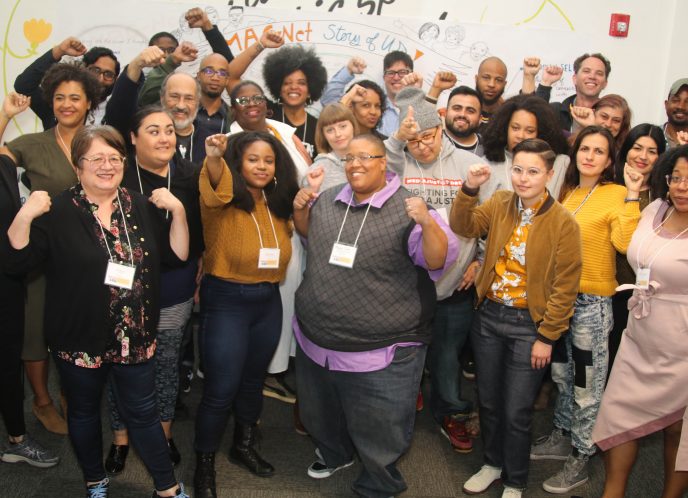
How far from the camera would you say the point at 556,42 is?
5098 millimetres

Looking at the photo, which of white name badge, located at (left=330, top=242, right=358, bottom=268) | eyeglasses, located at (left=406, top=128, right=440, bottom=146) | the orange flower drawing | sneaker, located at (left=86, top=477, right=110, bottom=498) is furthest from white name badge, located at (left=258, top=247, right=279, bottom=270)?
the orange flower drawing

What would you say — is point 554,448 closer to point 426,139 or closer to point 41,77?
point 426,139

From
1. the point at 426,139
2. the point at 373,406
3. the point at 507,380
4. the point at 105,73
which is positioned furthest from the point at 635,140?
the point at 105,73

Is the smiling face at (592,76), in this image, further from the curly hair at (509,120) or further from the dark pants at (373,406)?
the dark pants at (373,406)

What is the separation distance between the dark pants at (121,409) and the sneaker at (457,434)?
1.46 meters

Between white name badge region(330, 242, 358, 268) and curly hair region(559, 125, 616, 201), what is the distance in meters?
1.13

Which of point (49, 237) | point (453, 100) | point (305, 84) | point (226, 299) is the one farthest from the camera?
point (305, 84)

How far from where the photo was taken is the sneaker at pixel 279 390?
3.66m

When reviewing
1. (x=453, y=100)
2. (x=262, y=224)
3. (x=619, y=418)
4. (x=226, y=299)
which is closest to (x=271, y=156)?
(x=262, y=224)

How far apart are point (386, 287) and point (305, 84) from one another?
189cm

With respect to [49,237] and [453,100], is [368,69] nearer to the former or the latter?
[453,100]

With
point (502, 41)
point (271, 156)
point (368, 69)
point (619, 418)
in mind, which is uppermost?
point (502, 41)

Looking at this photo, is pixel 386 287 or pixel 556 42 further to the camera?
pixel 556 42

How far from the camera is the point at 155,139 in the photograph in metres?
2.48
